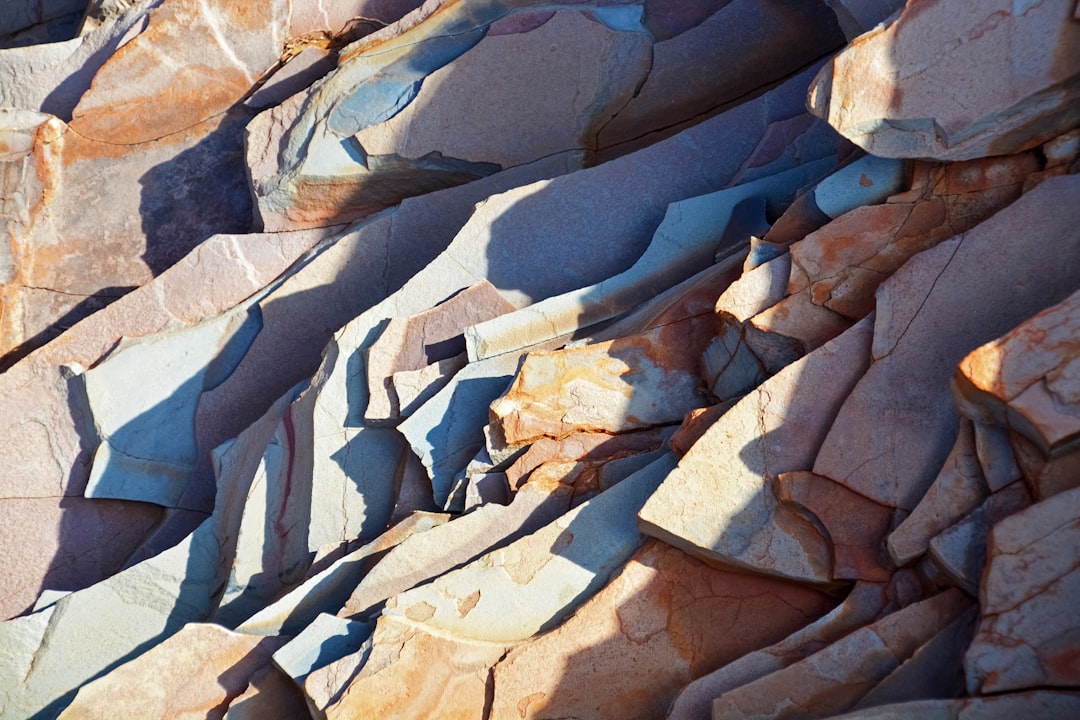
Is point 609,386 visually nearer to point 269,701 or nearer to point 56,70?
point 269,701

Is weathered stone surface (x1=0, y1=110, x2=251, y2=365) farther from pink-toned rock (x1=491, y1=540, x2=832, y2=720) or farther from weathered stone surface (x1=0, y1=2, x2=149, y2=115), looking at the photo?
pink-toned rock (x1=491, y1=540, x2=832, y2=720)

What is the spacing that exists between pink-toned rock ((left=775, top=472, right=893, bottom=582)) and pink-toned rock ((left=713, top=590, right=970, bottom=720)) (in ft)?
0.45

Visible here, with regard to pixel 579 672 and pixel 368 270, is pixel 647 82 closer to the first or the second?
pixel 368 270

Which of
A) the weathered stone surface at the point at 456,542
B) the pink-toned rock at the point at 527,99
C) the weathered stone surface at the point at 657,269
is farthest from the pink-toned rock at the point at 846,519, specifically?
the pink-toned rock at the point at 527,99

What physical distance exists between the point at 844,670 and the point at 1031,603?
1.18 feet

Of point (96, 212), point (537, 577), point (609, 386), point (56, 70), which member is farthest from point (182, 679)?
point (56, 70)

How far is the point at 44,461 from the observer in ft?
12.1

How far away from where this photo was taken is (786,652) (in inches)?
84.6

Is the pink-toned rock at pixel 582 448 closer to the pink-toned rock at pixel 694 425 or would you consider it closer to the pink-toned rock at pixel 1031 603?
the pink-toned rock at pixel 694 425

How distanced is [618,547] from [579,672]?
30 centimetres

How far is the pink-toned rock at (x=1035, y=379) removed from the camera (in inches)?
75.2

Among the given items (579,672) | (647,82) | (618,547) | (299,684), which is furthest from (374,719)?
(647,82)

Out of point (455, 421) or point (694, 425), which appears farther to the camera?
point (455, 421)

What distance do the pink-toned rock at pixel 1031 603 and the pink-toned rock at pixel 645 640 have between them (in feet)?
1.39
